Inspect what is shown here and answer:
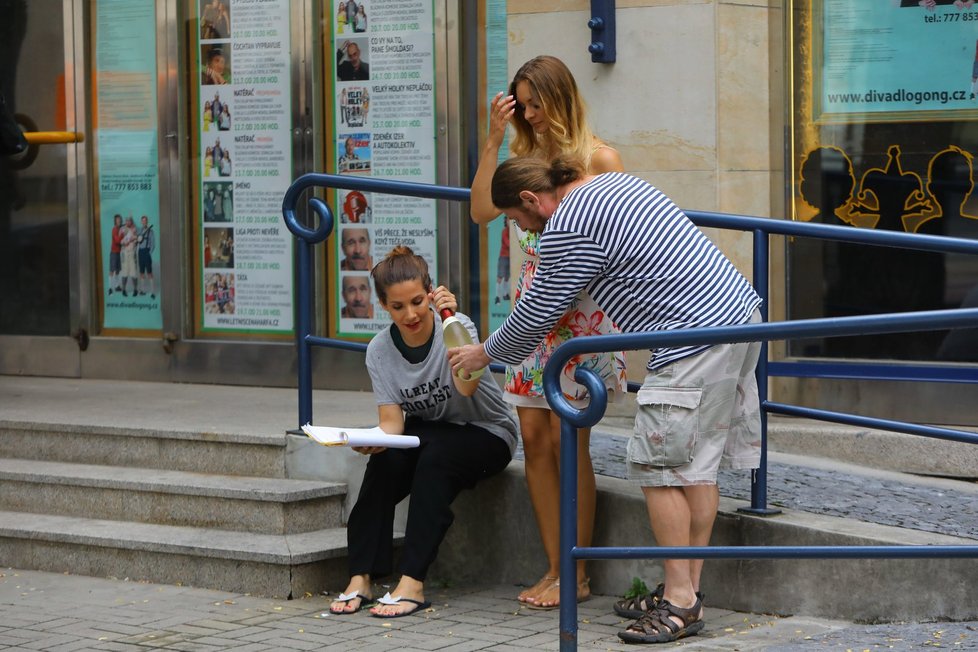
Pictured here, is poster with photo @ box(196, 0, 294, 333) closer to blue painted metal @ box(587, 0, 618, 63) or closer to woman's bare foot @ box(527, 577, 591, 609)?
blue painted metal @ box(587, 0, 618, 63)

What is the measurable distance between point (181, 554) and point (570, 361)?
183cm

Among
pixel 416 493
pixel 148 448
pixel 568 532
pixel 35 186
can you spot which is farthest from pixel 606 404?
pixel 35 186

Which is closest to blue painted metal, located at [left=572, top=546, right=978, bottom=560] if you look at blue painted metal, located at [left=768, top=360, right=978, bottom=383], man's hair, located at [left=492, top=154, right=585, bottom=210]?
man's hair, located at [left=492, top=154, right=585, bottom=210]

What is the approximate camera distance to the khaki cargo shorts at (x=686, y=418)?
4887 mm

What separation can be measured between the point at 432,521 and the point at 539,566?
1.78 feet

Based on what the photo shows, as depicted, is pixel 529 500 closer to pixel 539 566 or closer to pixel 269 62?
pixel 539 566

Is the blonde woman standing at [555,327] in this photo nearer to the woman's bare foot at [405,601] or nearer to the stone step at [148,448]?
the woman's bare foot at [405,601]

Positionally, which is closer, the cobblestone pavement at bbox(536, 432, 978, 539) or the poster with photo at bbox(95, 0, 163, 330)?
the cobblestone pavement at bbox(536, 432, 978, 539)

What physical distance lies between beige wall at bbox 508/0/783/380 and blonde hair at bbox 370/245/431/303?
1.78 meters

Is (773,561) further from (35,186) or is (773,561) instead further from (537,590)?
(35,186)

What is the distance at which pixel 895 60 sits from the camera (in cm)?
729

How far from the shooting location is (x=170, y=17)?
923 cm

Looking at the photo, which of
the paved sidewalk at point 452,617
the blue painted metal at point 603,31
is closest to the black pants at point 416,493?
the paved sidewalk at point 452,617

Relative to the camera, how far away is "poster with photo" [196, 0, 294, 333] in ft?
29.3
